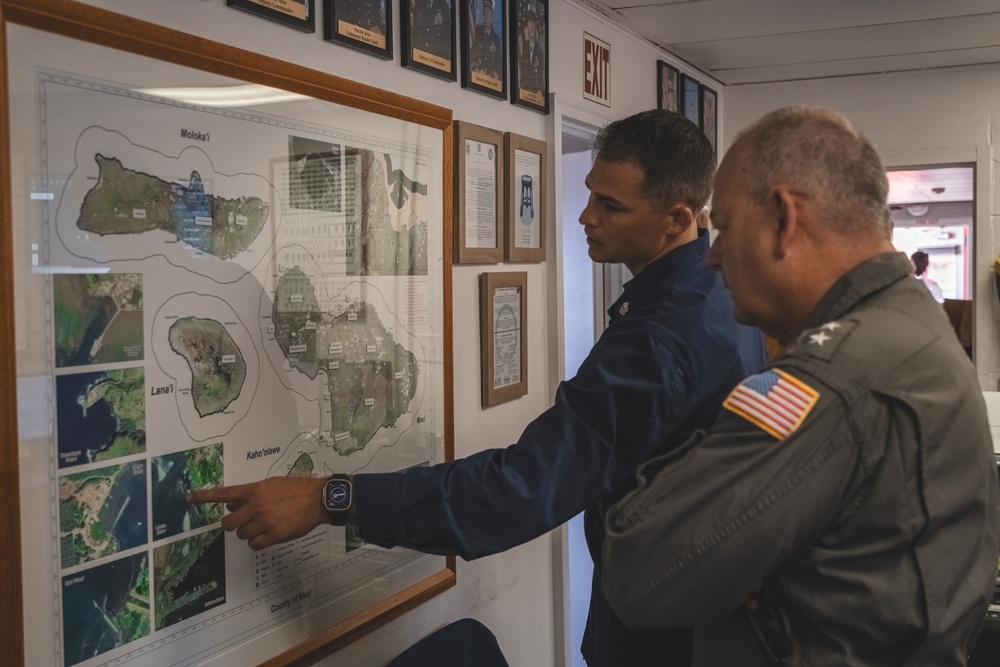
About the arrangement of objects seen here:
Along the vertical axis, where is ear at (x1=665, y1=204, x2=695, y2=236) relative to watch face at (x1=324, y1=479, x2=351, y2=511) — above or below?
above

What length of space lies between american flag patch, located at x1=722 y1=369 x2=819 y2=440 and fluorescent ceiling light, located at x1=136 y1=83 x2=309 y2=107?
991mm

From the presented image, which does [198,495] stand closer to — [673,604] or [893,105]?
[673,604]

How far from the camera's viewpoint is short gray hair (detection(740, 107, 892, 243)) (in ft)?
3.50

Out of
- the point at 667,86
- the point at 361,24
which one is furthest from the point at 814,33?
the point at 361,24

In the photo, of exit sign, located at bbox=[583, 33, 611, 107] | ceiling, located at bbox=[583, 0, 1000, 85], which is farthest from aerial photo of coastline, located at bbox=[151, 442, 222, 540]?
ceiling, located at bbox=[583, 0, 1000, 85]

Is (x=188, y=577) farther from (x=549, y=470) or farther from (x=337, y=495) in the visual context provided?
(x=549, y=470)

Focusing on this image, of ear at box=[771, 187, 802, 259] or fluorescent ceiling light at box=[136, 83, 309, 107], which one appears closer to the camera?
ear at box=[771, 187, 802, 259]

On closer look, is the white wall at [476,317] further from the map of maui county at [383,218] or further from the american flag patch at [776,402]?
the american flag patch at [776,402]

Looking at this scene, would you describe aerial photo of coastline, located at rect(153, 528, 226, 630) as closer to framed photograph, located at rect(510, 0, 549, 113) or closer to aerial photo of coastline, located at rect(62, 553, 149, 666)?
aerial photo of coastline, located at rect(62, 553, 149, 666)

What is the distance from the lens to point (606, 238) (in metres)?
1.92

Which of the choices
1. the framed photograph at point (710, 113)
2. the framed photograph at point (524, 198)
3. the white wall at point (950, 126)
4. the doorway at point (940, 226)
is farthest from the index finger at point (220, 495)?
the doorway at point (940, 226)

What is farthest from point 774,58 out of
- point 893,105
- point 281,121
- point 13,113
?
point 13,113

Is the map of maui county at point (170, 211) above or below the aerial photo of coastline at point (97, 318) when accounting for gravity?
above

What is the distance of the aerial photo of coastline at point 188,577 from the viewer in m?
1.37
